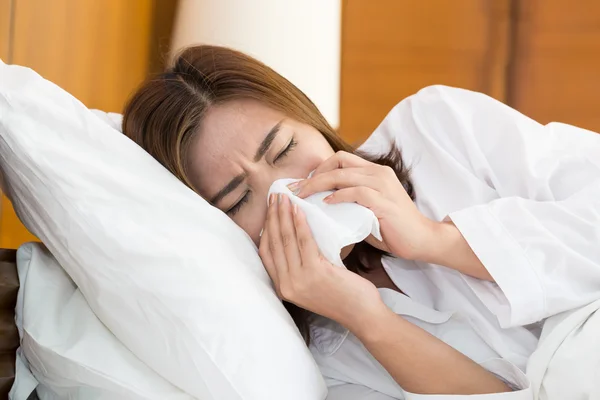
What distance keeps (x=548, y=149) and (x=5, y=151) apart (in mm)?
806

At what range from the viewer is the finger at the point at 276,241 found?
33.9 inches

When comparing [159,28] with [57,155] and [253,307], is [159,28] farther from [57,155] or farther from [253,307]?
[253,307]

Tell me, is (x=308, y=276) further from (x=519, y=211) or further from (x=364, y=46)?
(x=364, y=46)

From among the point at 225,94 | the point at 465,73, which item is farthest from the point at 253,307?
the point at 465,73

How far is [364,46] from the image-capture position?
2119 millimetres

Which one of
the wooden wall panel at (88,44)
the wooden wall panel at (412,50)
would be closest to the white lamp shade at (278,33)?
the wooden wall panel at (88,44)

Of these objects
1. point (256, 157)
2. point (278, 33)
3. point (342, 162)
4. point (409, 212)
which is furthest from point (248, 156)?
point (278, 33)

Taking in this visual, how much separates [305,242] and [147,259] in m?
0.20

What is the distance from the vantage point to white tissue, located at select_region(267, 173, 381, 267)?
82cm

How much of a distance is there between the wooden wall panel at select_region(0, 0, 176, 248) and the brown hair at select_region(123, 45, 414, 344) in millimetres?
259

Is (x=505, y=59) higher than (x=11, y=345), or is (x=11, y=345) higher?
(x=505, y=59)

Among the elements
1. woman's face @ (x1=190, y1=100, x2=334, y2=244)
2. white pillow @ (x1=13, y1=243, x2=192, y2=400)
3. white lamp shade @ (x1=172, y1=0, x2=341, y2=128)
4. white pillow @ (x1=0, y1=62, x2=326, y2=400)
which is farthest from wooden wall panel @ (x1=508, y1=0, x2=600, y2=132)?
white pillow @ (x1=13, y1=243, x2=192, y2=400)

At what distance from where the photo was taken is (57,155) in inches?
30.4

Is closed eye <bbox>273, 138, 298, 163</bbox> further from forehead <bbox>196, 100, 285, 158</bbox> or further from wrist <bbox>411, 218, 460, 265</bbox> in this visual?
wrist <bbox>411, 218, 460, 265</bbox>
